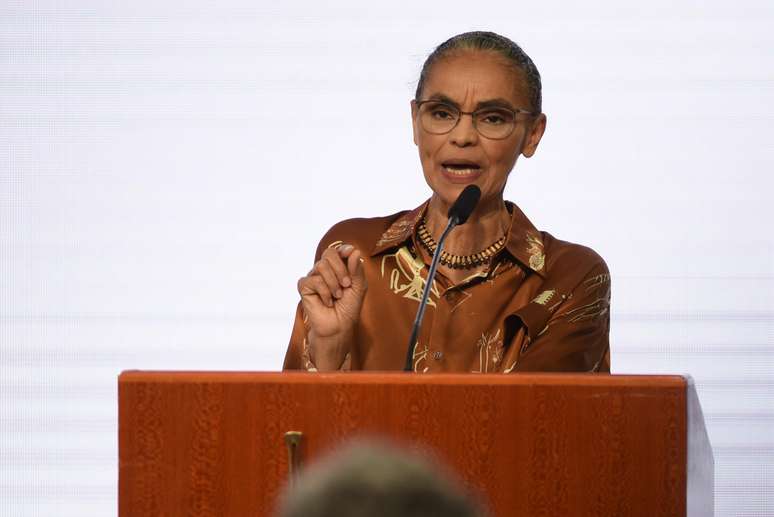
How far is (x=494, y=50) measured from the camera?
8.92ft

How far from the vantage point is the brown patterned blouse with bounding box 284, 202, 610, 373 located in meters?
2.58

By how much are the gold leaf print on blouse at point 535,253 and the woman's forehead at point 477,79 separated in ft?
0.89

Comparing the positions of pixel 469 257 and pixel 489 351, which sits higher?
pixel 469 257

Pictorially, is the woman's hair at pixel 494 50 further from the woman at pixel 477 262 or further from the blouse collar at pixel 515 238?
the blouse collar at pixel 515 238

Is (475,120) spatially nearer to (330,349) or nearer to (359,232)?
(359,232)

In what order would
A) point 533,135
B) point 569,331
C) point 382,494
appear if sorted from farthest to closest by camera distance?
1. point 533,135
2. point 569,331
3. point 382,494

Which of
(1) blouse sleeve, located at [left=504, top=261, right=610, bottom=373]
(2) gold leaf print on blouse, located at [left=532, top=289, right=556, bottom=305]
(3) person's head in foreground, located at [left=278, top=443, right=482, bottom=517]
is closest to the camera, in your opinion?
(3) person's head in foreground, located at [left=278, top=443, right=482, bottom=517]

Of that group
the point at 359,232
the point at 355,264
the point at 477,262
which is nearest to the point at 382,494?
the point at 355,264

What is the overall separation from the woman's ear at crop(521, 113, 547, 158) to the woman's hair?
27mm

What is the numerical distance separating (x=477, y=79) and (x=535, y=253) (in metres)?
0.36

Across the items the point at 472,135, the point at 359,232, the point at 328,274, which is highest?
the point at 472,135

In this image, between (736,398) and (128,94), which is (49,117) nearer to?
(128,94)

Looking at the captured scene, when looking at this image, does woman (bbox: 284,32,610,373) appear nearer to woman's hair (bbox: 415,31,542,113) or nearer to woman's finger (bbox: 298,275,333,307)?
woman's hair (bbox: 415,31,542,113)

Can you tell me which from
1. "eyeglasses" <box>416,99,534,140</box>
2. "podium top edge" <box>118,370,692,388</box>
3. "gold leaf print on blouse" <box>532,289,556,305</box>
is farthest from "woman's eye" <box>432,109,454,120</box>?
"podium top edge" <box>118,370,692,388</box>
